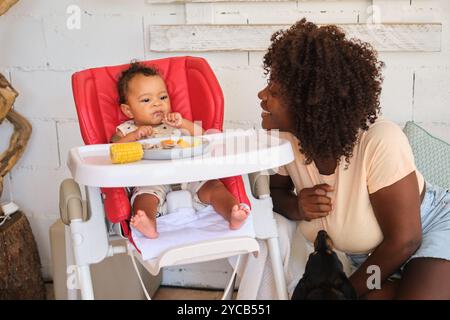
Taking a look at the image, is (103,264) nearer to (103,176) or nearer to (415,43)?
(103,176)

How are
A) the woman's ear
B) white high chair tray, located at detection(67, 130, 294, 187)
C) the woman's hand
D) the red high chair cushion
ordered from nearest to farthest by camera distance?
white high chair tray, located at detection(67, 130, 294, 187) < the woman's hand < the red high chair cushion < the woman's ear

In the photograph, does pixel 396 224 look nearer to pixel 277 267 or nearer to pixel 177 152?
pixel 277 267

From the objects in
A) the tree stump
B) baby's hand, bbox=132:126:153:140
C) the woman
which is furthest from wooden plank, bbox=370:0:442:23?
the tree stump

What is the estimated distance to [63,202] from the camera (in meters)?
1.47

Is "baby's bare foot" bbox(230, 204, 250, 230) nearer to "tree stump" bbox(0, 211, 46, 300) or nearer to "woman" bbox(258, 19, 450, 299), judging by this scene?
"woman" bbox(258, 19, 450, 299)

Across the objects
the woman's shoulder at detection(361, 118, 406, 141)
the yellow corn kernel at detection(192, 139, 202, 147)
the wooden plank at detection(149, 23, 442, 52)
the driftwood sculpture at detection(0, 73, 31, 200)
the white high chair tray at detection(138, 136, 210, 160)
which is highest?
the wooden plank at detection(149, 23, 442, 52)

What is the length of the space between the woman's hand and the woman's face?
0.56 feet

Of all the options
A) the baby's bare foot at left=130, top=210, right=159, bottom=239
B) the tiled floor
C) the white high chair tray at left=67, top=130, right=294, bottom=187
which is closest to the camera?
the white high chair tray at left=67, top=130, right=294, bottom=187

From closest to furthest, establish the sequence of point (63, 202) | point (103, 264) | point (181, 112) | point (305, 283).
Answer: point (305, 283) → point (63, 202) → point (181, 112) → point (103, 264)

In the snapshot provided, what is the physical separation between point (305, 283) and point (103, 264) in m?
0.92

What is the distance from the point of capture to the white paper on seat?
1388mm
